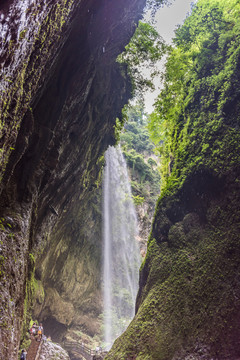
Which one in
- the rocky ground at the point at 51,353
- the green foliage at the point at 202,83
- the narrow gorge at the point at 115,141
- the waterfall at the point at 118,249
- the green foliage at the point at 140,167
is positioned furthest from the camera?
the green foliage at the point at 140,167

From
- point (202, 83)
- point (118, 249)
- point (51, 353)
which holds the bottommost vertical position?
point (51, 353)

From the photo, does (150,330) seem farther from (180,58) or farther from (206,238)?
(180,58)

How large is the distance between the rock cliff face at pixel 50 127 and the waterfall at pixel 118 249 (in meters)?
6.15

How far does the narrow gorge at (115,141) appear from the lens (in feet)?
15.2

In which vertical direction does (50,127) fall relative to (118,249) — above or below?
below

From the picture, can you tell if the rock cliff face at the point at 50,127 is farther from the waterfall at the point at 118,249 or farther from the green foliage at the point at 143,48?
the waterfall at the point at 118,249

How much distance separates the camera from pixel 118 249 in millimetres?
24016

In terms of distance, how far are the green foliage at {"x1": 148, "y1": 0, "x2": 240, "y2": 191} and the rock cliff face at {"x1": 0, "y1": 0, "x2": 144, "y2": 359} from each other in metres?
2.42

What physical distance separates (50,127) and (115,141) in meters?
6.18

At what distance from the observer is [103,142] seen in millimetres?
13047

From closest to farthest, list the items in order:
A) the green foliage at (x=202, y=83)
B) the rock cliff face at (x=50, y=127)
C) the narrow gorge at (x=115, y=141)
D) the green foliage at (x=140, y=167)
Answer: the rock cliff face at (x=50, y=127)
the narrow gorge at (x=115, y=141)
the green foliage at (x=202, y=83)
the green foliage at (x=140, y=167)

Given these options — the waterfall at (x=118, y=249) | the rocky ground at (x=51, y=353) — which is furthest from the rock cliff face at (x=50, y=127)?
the waterfall at (x=118, y=249)

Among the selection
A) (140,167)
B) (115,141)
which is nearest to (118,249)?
(140,167)

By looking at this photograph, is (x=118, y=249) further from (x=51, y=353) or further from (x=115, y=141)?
(x=51, y=353)
